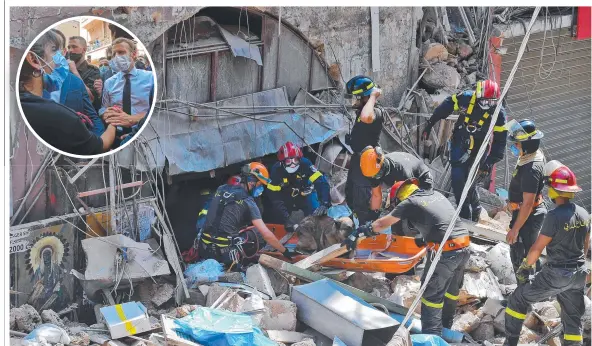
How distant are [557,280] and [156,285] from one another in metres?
3.88

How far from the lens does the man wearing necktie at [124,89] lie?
956 centimetres

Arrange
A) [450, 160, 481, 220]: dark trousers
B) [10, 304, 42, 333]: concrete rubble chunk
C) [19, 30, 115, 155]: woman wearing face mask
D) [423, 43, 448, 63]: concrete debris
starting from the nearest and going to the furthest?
[10, 304, 42, 333]: concrete rubble chunk → [19, 30, 115, 155]: woman wearing face mask → [450, 160, 481, 220]: dark trousers → [423, 43, 448, 63]: concrete debris

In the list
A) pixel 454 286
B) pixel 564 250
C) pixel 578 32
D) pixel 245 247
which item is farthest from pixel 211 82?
pixel 578 32

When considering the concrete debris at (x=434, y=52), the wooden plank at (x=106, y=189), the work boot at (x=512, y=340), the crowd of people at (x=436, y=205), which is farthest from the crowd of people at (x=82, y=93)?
the work boot at (x=512, y=340)

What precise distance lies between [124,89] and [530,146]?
4.06m

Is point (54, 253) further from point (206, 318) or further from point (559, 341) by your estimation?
point (559, 341)

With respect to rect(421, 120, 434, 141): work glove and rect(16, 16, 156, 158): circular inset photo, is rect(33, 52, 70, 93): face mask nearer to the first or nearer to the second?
rect(16, 16, 156, 158): circular inset photo

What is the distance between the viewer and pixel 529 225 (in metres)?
10.1

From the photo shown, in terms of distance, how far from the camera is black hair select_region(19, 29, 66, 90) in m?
9.23

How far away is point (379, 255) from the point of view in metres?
10.5

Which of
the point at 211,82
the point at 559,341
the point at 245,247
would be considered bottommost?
the point at 559,341

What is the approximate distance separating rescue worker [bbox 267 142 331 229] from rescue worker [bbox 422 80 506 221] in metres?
1.47

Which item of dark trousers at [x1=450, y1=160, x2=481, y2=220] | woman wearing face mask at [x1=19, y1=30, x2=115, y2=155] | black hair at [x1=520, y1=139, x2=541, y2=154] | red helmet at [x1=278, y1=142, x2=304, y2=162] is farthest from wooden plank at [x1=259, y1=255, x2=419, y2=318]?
woman wearing face mask at [x1=19, y1=30, x2=115, y2=155]

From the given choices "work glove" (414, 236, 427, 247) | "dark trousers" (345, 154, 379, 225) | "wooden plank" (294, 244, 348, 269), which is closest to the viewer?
"wooden plank" (294, 244, 348, 269)
